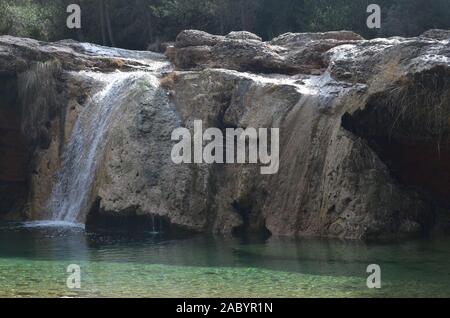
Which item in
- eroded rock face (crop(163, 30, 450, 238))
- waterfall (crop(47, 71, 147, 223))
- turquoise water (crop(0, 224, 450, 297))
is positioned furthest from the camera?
waterfall (crop(47, 71, 147, 223))

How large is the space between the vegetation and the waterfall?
10.1 m

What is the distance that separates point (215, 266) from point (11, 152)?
39.3 feet

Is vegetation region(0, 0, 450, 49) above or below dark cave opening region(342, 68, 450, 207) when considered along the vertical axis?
above

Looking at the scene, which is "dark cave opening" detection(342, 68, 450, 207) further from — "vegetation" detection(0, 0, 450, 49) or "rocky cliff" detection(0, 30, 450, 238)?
"vegetation" detection(0, 0, 450, 49)

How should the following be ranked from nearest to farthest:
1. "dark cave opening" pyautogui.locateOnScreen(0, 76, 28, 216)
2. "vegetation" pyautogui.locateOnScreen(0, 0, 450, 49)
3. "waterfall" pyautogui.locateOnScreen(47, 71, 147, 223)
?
"waterfall" pyautogui.locateOnScreen(47, 71, 147, 223) → "dark cave opening" pyautogui.locateOnScreen(0, 76, 28, 216) → "vegetation" pyautogui.locateOnScreen(0, 0, 450, 49)

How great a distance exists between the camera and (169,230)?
697 inches

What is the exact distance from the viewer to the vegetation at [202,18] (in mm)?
31672

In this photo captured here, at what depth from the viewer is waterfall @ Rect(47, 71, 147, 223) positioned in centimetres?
1983

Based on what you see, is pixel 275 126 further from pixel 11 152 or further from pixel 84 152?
pixel 11 152

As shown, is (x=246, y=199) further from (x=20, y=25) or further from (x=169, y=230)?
(x=20, y=25)

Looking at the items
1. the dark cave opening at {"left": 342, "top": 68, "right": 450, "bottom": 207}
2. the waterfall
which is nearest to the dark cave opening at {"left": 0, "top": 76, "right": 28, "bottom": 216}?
the waterfall

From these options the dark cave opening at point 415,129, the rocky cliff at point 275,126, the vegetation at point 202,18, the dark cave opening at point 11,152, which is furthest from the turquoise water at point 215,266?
the vegetation at point 202,18

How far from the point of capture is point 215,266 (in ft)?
40.7
